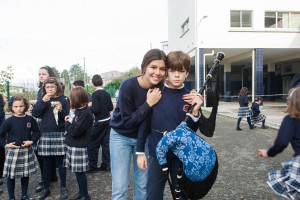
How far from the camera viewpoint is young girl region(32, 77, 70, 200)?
3.79 metres

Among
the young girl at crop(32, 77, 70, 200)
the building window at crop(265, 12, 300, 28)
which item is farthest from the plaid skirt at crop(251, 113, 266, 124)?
the building window at crop(265, 12, 300, 28)

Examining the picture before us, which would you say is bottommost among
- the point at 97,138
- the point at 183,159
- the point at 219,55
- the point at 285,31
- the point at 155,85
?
the point at 97,138

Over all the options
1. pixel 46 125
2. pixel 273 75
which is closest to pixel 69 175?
pixel 46 125

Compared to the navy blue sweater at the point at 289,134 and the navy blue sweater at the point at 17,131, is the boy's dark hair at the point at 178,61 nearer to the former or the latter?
the navy blue sweater at the point at 289,134

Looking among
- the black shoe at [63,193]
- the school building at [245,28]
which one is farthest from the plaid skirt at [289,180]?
the school building at [245,28]

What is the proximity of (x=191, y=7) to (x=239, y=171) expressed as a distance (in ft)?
52.4

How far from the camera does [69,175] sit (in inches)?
185

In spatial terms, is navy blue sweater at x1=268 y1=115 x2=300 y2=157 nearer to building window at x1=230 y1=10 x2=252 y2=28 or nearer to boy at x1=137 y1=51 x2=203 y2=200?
boy at x1=137 y1=51 x2=203 y2=200

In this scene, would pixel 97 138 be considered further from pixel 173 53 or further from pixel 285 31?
pixel 285 31

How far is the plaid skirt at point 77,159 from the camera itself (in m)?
3.59

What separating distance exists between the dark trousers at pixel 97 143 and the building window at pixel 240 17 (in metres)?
15.6

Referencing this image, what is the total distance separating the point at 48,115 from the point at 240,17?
17038 mm

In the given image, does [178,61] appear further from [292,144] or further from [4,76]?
[4,76]

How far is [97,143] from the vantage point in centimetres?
513
